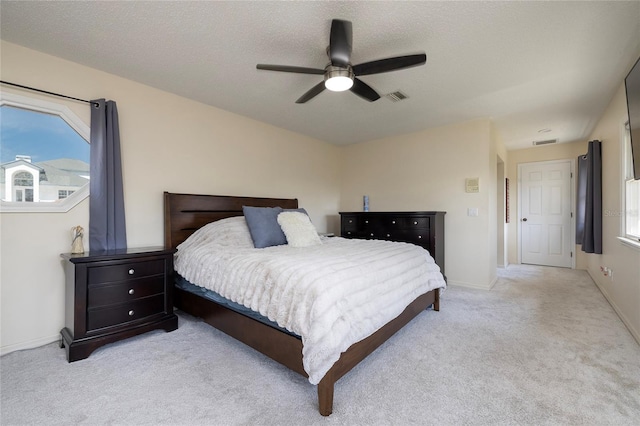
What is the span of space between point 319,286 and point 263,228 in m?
1.40

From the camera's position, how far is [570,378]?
Result: 1.81 m

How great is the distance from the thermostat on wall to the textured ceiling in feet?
3.27

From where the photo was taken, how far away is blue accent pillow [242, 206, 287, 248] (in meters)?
2.79

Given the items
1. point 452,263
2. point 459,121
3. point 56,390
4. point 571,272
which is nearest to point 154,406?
point 56,390

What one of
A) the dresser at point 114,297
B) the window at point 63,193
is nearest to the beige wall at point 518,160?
the dresser at point 114,297

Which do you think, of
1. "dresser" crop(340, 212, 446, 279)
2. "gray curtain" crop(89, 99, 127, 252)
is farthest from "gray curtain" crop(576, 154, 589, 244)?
"gray curtain" crop(89, 99, 127, 252)

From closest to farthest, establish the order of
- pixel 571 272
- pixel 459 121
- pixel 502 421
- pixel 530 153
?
pixel 502 421, pixel 459 121, pixel 571 272, pixel 530 153

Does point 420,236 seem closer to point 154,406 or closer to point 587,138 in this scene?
point 154,406

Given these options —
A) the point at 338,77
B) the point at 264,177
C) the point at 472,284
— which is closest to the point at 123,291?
the point at 264,177

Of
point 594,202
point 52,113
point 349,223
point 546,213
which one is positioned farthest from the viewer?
point 546,213

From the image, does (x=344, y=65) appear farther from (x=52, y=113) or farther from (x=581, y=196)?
(x=581, y=196)

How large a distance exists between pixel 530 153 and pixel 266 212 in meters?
5.63

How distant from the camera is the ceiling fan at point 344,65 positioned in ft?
5.90

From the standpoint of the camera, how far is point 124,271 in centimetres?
230
